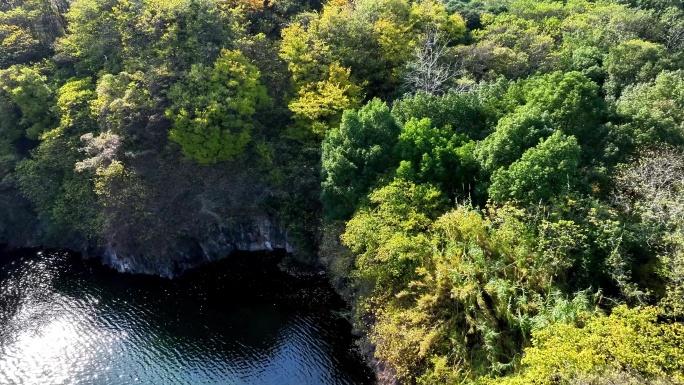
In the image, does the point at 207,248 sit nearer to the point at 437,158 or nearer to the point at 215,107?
the point at 215,107

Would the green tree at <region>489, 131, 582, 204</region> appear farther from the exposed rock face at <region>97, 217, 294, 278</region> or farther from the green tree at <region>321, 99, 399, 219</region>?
the exposed rock face at <region>97, 217, 294, 278</region>

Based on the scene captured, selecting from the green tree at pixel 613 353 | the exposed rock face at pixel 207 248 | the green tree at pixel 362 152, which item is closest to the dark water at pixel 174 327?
the exposed rock face at pixel 207 248

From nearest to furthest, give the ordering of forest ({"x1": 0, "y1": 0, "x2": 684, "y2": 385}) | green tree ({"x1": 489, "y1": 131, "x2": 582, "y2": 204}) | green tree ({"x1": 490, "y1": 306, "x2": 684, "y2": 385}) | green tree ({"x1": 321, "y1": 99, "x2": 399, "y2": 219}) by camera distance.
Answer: green tree ({"x1": 490, "y1": 306, "x2": 684, "y2": 385})
forest ({"x1": 0, "y1": 0, "x2": 684, "y2": 385})
green tree ({"x1": 489, "y1": 131, "x2": 582, "y2": 204})
green tree ({"x1": 321, "y1": 99, "x2": 399, "y2": 219})

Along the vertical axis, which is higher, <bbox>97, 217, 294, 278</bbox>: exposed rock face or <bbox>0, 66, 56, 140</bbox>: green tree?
<bbox>0, 66, 56, 140</bbox>: green tree

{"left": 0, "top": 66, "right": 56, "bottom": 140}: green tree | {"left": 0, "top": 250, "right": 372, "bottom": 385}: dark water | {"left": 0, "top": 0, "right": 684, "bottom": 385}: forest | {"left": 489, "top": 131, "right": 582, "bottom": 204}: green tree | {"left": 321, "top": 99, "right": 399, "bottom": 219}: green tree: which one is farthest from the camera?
{"left": 0, "top": 66, "right": 56, "bottom": 140}: green tree

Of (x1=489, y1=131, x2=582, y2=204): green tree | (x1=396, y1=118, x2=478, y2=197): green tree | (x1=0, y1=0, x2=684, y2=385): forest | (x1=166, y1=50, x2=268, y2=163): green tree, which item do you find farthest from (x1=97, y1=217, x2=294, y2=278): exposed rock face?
(x1=489, y1=131, x2=582, y2=204): green tree

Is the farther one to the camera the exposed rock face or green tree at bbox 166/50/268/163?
the exposed rock face

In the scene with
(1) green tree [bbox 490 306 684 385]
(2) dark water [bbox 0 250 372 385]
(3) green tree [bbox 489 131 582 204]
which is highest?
(3) green tree [bbox 489 131 582 204]
